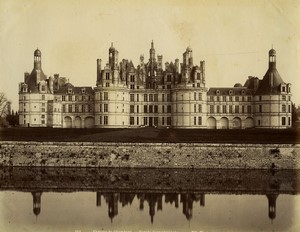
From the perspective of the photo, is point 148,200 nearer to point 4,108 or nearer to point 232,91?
point 232,91

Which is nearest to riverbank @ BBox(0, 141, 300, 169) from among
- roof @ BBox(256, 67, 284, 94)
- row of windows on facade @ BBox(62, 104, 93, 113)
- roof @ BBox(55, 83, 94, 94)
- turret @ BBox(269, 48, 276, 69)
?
turret @ BBox(269, 48, 276, 69)

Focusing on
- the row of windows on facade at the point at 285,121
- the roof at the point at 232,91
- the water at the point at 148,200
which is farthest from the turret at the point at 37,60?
the row of windows on facade at the point at 285,121

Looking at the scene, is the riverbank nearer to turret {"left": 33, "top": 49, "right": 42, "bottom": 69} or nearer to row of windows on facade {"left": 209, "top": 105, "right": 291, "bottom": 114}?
turret {"left": 33, "top": 49, "right": 42, "bottom": 69}

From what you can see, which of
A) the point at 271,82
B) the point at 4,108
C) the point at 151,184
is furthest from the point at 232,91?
the point at 151,184

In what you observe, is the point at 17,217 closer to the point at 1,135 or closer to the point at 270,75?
the point at 1,135

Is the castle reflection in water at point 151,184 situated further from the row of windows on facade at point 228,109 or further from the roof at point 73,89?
the roof at point 73,89

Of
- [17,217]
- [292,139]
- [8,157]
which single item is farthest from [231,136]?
[17,217]
